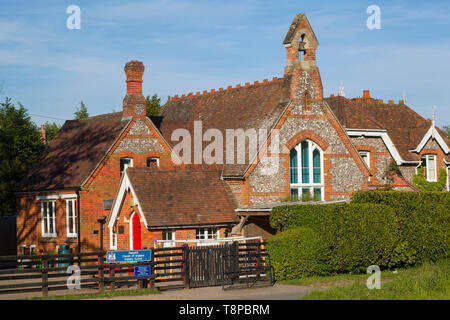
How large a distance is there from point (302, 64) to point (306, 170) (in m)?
5.38

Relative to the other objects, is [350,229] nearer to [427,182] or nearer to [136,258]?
[136,258]

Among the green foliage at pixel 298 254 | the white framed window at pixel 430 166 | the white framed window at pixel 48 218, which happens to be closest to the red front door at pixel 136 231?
the white framed window at pixel 48 218

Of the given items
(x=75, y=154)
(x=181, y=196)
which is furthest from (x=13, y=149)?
(x=181, y=196)

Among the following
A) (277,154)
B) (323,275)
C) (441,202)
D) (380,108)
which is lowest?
(323,275)

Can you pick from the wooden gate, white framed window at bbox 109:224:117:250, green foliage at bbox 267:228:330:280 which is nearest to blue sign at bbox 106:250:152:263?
the wooden gate

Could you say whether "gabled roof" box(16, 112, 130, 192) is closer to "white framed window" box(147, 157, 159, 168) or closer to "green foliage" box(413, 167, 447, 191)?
"white framed window" box(147, 157, 159, 168)

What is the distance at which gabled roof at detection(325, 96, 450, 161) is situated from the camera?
40.5 meters

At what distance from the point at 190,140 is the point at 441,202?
14214 millimetres

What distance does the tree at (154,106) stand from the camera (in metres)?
54.5

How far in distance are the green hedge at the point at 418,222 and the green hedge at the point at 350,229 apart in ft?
2.34

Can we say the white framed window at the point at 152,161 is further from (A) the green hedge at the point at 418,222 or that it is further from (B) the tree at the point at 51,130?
(B) the tree at the point at 51,130
